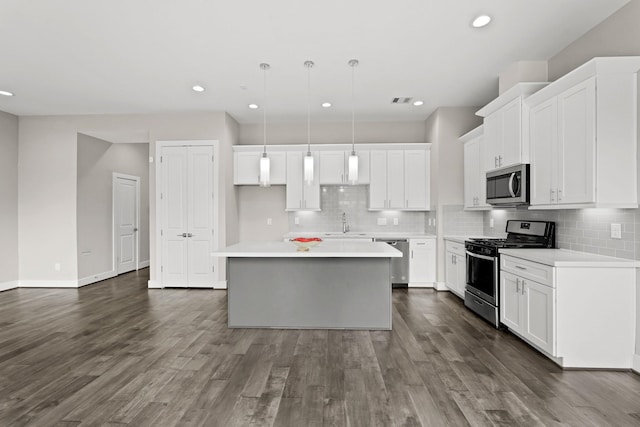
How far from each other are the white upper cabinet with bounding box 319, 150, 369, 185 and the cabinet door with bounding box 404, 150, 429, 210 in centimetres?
71

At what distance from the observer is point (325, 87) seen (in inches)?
184

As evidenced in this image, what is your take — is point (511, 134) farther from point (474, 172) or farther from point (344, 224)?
point (344, 224)

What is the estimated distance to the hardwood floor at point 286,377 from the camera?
7.03ft

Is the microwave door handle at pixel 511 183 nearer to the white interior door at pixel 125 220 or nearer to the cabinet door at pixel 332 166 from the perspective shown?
the cabinet door at pixel 332 166

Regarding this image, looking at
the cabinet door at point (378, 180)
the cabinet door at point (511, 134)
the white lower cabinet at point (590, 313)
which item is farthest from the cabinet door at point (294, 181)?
the white lower cabinet at point (590, 313)

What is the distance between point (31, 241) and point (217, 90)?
4297mm

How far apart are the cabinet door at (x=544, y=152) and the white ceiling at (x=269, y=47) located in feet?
2.43

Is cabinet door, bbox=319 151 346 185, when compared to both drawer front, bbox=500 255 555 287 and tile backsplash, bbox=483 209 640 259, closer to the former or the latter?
tile backsplash, bbox=483 209 640 259

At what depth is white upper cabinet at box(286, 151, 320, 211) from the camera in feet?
19.9

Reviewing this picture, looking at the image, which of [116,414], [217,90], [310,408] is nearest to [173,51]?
[217,90]

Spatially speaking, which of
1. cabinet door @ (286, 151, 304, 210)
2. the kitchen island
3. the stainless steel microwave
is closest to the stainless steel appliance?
the stainless steel microwave

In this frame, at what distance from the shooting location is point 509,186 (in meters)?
3.80

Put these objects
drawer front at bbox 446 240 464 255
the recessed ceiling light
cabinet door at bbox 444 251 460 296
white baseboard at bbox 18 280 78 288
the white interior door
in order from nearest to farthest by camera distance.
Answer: the recessed ceiling light < drawer front at bbox 446 240 464 255 < cabinet door at bbox 444 251 460 296 < white baseboard at bbox 18 280 78 288 < the white interior door

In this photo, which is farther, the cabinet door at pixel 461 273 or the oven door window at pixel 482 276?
the cabinet door at pixel 461 273
